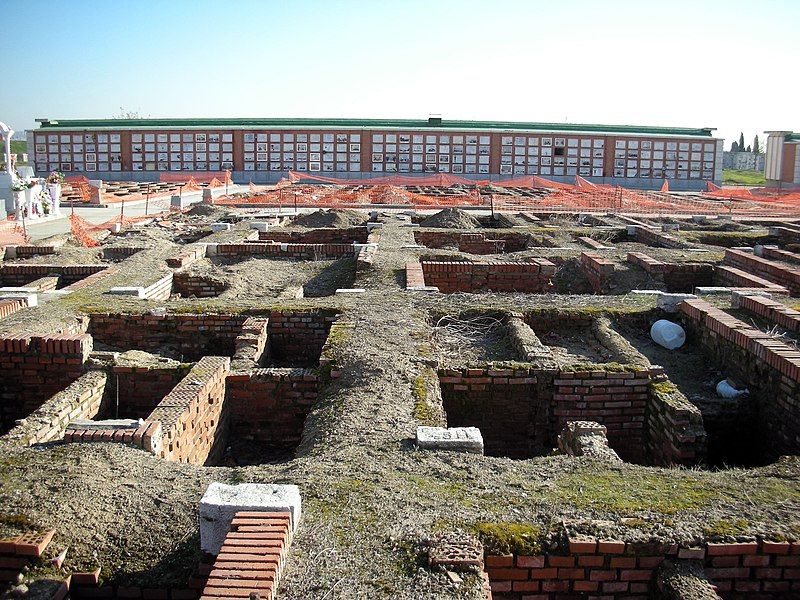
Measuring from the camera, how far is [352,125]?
1609 inches

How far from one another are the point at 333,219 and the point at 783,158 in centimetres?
3369

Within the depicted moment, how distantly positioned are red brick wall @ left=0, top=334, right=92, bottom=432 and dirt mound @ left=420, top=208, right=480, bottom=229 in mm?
10895

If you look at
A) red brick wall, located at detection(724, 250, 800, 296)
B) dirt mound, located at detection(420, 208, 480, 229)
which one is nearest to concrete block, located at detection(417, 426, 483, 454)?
red brick wall, located at detection(724, 250, 800, 296)

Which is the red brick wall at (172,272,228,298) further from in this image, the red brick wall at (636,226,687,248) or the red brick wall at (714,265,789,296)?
the red brick wall at (636,226,687,248)

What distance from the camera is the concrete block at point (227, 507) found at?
10.4ft

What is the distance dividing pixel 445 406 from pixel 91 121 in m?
43.3

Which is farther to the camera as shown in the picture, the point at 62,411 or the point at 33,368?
the point at 33,368

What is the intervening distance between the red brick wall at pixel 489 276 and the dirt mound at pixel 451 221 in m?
5.89

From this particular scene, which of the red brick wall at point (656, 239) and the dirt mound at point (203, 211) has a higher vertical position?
the dirt mound at point (203, 211)

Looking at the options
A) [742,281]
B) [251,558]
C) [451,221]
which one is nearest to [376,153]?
[451,221]

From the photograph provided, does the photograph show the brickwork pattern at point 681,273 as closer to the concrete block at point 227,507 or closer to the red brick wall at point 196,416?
the red brick wall at point 196,416

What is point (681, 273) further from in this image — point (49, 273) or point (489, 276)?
point (49, 273)

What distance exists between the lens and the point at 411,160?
3978cm

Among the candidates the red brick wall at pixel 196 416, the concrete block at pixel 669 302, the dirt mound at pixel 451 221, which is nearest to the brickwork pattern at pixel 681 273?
the concrete block at pixel 669 302
